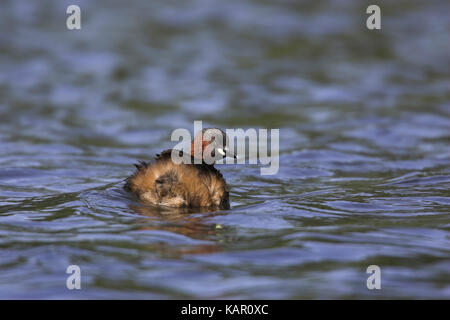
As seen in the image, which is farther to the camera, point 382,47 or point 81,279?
point 382,47

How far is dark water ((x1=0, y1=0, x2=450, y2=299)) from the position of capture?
22.8 feet

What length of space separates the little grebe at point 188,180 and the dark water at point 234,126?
21 cm

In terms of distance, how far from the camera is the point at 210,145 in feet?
27.9

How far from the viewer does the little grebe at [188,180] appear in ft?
26.6

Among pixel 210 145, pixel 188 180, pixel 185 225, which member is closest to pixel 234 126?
pixel 210 145

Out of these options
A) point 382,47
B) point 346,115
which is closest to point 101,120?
point 346,115

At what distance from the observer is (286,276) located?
6.78m

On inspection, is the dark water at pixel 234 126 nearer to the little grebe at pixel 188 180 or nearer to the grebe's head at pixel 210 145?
the little grebe at pixel 188 180

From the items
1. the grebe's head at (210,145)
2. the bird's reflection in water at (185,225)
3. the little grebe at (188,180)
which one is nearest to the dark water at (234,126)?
the bird's reflection in water at (185,225)

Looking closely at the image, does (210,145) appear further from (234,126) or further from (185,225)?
(234,126)

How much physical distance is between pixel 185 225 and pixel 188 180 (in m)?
0.51

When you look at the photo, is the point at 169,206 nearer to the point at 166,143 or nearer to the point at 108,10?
the point at 166,143

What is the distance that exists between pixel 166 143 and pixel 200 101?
2969mm
